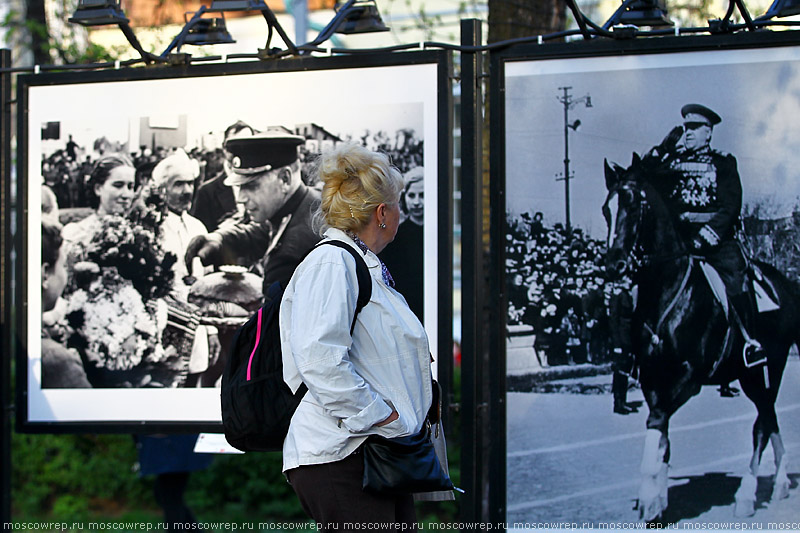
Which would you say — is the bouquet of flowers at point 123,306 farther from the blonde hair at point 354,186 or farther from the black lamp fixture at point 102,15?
the blonde hair at point 354,186

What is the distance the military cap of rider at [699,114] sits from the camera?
3.70 metres

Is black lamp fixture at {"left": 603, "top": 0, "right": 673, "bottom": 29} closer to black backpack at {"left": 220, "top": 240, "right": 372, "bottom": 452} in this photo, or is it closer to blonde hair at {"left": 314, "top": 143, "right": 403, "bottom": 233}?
A: blonde hair at {"left": 314, "top": 143, "right": 403, "bottom": 233}

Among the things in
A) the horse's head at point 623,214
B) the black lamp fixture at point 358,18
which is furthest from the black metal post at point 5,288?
the horse's head at point 623,214

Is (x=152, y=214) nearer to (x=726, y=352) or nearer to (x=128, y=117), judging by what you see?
(x=128, y=117)

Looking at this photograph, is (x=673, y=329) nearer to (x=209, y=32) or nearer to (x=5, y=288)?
(x=209, y=32)

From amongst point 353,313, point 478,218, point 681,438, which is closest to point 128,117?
point 478,218

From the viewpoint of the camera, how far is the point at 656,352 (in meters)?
3.74

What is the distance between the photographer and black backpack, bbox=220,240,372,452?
9.18ft

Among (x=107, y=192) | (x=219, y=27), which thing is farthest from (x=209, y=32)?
(x=107, y=192)

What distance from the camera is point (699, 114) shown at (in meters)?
3.71

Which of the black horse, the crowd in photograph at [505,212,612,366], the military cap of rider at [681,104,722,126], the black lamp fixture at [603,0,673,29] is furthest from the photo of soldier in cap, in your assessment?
the military cap of rider at [681,104,722,126]

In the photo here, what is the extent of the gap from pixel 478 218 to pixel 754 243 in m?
1.21

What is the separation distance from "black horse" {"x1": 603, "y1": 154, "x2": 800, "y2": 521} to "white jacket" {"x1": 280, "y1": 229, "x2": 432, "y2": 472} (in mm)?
1364

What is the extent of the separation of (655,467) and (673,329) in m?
0.61
